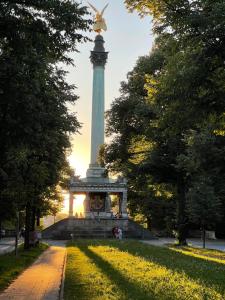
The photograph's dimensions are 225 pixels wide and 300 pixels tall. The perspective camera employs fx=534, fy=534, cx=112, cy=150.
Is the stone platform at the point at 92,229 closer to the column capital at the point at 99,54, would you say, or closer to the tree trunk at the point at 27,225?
the column capital at the point at 99,54

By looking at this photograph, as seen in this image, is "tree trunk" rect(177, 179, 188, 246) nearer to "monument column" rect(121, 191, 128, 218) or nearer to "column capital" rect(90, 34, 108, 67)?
"monument column" rect(121, 191, 128, 218)

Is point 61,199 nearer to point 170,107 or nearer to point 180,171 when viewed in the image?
point 180,171

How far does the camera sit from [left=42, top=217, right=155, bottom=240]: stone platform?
199 ft

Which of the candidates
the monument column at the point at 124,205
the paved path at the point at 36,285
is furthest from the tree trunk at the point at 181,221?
the monument column at the point at 124,205

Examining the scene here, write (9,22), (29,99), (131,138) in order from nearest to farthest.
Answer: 1. (9,22)
2. (29,99)
3. (131,138)

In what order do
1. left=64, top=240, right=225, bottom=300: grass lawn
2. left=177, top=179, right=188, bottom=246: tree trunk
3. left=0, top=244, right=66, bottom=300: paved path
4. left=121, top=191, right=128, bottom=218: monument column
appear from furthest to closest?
left=121, top=191, right=128, bottom=218: monument column, left=177, top=179, right=188, bottom=246: tree trunk, left=0, top=244, right=66, bottom=300: paved path, left=64, top=240, right=225, bottom=300: grass lawn

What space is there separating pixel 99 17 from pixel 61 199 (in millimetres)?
28106

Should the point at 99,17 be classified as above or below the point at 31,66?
above

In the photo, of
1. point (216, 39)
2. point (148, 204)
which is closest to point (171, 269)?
point (216, 39)

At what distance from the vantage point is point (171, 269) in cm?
1767

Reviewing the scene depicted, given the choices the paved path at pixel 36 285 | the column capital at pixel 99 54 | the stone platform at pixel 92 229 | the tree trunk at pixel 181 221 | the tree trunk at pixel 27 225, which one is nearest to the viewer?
the paved path at pixel 36 285

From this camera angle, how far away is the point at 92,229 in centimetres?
6169

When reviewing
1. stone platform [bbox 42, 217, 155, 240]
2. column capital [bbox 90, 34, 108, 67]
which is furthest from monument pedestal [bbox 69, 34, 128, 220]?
stone platform [bbox 42, 217, 155, 240]

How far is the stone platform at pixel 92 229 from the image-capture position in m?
60.6
